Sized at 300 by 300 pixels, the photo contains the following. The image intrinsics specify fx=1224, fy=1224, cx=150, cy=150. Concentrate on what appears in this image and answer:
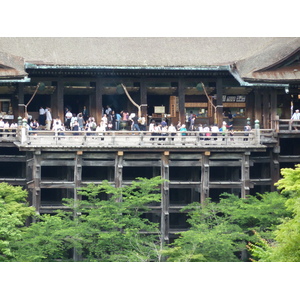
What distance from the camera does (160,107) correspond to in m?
68.2

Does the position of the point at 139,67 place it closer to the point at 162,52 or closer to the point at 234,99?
the point at 162,52

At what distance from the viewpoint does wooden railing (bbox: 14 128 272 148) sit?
60531 mm

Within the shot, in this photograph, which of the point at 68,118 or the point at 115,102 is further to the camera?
the point at 115,102

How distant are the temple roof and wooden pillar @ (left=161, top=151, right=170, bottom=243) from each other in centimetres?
574

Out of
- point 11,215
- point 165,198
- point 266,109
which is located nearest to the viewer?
point 11,215

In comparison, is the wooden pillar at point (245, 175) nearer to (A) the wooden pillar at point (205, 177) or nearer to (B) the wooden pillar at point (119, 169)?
(A) the wooden pillar at point (205, 177)

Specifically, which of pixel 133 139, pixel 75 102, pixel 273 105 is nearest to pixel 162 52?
pixel 75 102

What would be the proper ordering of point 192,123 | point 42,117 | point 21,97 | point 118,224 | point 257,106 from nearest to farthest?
point 118,224 → point 21,97 → point 42,117 → point 192,123 → point 257,106

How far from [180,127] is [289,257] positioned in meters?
18.2

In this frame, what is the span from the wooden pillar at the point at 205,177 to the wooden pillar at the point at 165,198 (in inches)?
68.8

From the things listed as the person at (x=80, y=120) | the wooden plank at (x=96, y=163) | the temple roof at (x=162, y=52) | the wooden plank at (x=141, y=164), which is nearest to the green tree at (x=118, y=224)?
the wooden plank at (x=141, y=164)

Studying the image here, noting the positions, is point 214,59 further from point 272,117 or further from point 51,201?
point 51,201

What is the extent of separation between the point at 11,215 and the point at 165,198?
9.66 m

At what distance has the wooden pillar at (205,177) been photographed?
61594 mm
